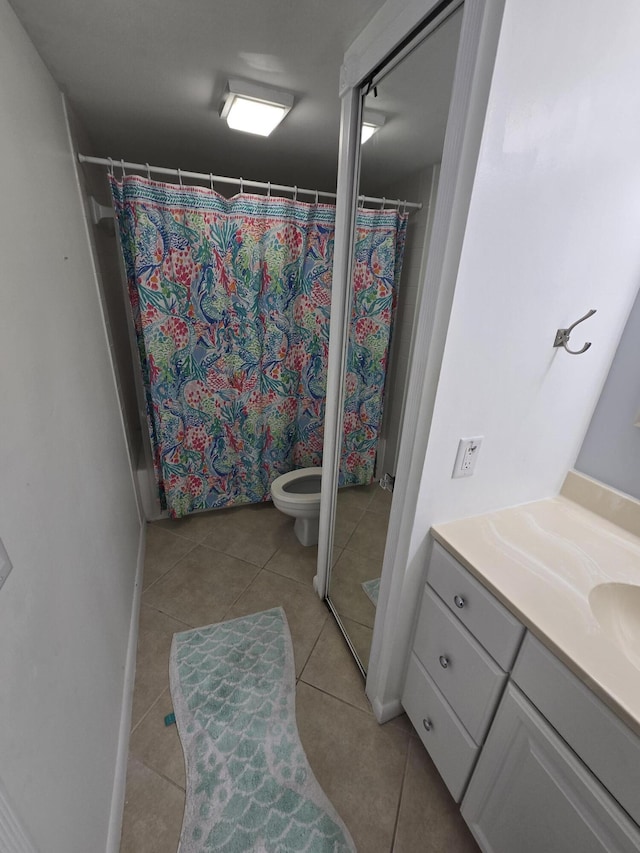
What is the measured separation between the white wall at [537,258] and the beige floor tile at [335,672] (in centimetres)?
45

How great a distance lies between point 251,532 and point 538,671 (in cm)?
178

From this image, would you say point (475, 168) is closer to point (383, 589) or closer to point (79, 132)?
point (383, 589)

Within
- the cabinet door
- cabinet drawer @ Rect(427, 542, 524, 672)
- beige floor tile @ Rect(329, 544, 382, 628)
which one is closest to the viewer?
the cabinet door

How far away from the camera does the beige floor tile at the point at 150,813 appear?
98 centimetres

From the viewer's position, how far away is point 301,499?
76.0 inches

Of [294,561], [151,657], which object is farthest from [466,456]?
[151,657]

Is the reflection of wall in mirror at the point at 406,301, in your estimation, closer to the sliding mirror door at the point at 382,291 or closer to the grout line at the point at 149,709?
the sliding mirror door at the point at 382,291

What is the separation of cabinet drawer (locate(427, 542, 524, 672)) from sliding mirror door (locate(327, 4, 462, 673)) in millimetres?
247

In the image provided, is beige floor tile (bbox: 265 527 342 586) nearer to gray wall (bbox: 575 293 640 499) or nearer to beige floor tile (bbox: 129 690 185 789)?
beige floor tile (bbox: 129 690 185 789)

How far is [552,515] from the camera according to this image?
1.09 metres

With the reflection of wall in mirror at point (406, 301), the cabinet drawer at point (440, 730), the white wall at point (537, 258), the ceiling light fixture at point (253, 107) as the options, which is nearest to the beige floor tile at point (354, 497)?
the reflection of wall in mirror at point (406, 301)

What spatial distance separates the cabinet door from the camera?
2.04ft

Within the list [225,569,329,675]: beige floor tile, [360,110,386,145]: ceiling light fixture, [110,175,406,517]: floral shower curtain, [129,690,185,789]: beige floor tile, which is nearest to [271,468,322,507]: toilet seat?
[110,175,406,517]: floral shower curtain

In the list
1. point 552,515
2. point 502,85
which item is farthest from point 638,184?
point 552,515
